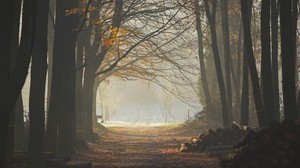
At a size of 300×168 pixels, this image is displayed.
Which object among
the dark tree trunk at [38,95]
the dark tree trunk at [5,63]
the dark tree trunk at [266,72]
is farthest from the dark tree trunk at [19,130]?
the dark tree trunk at [5,63]

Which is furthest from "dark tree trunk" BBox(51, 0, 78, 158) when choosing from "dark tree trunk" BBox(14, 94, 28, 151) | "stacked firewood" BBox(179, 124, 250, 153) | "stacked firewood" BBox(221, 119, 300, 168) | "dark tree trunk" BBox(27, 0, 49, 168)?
"stacked firewood" BBox(221, 119, 300, 168)

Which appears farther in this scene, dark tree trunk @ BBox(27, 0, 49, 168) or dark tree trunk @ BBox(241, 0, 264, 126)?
dark tree trunk @ BBox(241, 0, 264, 126)

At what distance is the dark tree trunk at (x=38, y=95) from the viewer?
37.6ft

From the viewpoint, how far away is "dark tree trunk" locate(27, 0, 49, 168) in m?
11.5

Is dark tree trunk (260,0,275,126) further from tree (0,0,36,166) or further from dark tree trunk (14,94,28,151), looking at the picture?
dark tree trunk (14,94,28,151)

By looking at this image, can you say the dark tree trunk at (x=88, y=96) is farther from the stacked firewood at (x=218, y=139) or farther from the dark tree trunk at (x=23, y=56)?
the dark tree trunk at (x=23, y=56)

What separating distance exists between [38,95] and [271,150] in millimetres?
6174

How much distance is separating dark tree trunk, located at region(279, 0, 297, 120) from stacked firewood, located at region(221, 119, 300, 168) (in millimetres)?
1517

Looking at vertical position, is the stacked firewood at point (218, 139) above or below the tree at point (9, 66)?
below

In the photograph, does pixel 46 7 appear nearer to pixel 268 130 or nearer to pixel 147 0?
pixel 268 130

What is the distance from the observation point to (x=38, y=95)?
11.9 metres

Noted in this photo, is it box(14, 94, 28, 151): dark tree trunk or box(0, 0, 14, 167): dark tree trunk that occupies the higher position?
box(0, 0, 14, 167): dark tree trunk

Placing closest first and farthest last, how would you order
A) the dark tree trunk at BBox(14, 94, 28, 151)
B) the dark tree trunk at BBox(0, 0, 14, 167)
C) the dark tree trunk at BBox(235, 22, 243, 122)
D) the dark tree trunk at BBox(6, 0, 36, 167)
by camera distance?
the dark tree trunk at BBox(0, 0, 14, 167) < the dark tree trunk at BBox(6, 0, 36, 167) < the dark tree trunk at BBox(14, 94, 28, 151) < the dark tree trunk at BBox(235, 22, 243, 122)

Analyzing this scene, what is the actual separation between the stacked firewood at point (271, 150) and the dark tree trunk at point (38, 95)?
474 cm
